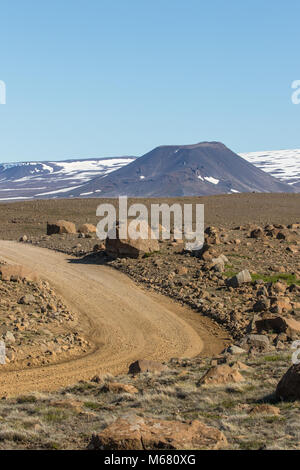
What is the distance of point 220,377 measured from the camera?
48.4 feet

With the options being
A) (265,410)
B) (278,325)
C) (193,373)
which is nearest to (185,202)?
(278,325)

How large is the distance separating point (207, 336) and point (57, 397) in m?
8.96

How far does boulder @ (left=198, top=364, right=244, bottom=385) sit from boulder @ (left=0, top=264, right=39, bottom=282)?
14.2 meters

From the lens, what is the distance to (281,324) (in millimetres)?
21312

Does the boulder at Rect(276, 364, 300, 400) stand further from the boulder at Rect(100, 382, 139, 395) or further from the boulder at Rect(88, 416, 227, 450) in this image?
the boulder at Rect(100, 382, 139, 395)

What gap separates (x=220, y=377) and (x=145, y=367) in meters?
3.16

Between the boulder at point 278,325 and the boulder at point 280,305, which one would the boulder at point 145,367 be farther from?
the boulder at point 280,305

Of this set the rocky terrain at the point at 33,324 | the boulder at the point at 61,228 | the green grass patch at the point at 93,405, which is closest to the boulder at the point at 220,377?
the green grass patch at the point at 93,405

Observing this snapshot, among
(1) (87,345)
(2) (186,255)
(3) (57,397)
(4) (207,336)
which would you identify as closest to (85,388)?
(3) (57,397)

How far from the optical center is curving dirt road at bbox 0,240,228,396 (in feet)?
57.9

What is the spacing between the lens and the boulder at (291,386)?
499 inches

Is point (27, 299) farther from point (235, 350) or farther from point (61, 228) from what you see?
point (61, 228)

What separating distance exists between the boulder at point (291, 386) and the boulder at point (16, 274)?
1650cm
